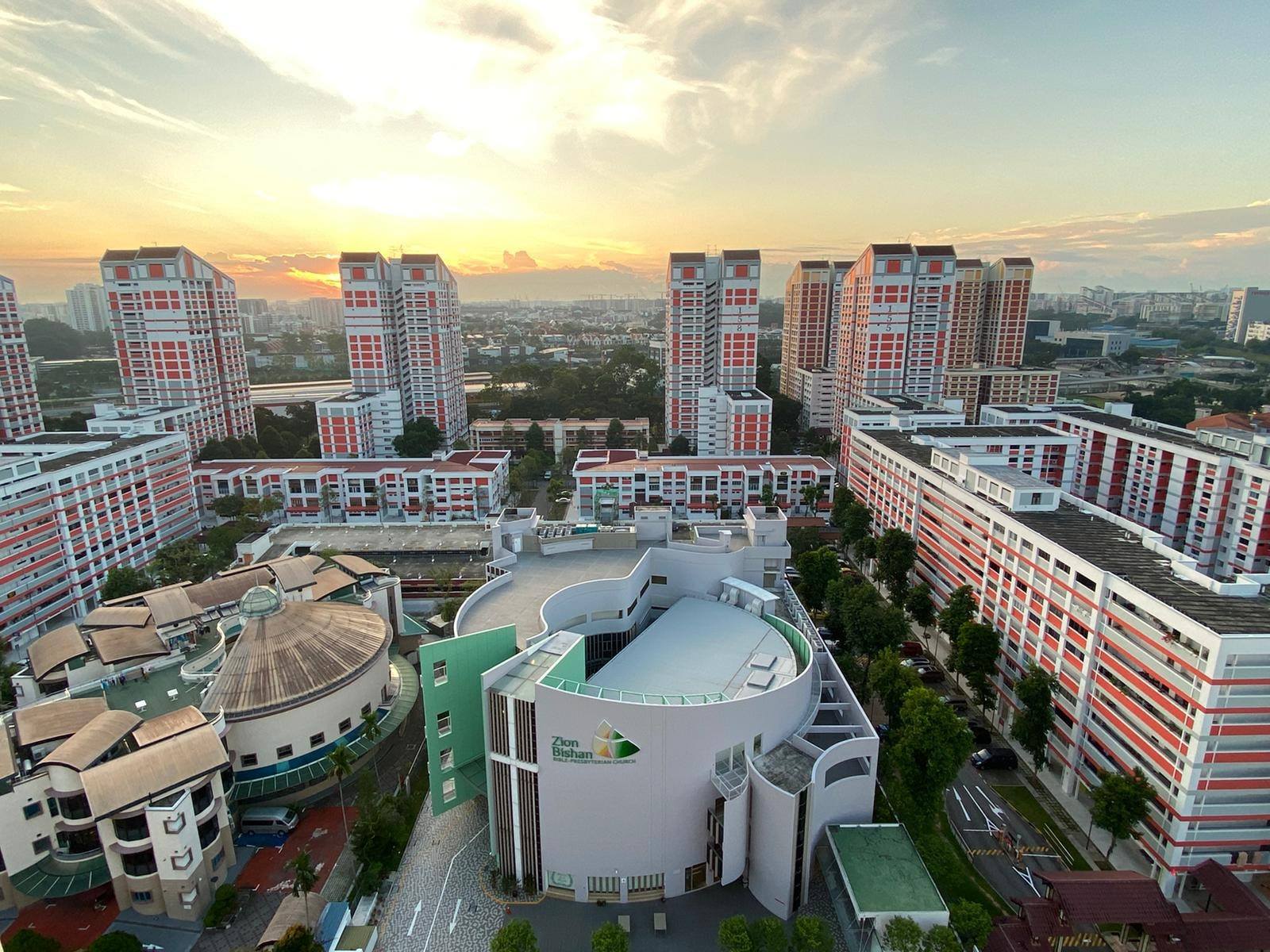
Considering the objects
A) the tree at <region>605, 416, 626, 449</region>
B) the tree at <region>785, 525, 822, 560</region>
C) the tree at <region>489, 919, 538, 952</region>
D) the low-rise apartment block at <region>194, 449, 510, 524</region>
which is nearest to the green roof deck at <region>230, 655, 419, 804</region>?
the tree at <region>489, 919, 538, 952</region>

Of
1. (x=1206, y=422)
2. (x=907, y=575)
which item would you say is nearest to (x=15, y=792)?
(x=907, y=575)

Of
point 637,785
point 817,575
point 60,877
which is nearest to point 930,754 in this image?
point 637,785

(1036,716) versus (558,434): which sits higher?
(558,434)

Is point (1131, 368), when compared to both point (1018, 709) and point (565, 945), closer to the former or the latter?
point (1018, 709)

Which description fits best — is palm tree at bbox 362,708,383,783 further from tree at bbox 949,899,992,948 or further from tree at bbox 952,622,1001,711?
tree at bbox 952,622,1001,711

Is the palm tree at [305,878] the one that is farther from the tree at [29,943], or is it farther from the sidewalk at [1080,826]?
the sidewalk at [1080,826]

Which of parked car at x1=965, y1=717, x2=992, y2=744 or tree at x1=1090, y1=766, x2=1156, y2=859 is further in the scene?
parked car at x1=965, y1=717, x2=992, y2=744

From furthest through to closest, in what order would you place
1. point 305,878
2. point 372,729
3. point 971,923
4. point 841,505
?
point 841,505
point 372,729
point 305,878
point 971,923

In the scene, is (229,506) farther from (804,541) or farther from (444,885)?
(804,541)
